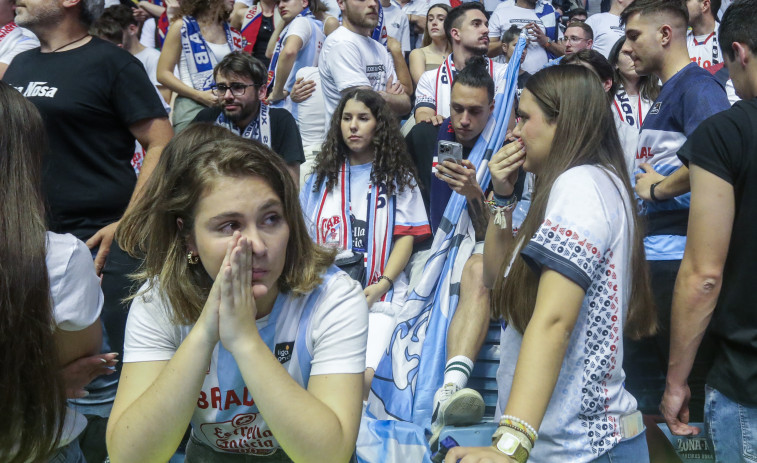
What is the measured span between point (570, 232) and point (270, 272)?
79 centimetres

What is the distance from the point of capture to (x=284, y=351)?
217 centimetres

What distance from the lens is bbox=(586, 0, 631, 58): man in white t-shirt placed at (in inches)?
326

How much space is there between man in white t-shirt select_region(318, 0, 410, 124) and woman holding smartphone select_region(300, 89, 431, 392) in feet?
3.09

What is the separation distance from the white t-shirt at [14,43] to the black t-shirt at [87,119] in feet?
3.80

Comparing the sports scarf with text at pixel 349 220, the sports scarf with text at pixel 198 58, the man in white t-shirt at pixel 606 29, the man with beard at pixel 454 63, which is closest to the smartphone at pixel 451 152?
the sports scarf with text at pixel 349 220

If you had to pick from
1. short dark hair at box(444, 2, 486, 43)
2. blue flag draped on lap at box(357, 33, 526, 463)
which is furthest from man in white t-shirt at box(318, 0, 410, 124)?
blue flag draped on lap at box(357, 33, 526, 463)

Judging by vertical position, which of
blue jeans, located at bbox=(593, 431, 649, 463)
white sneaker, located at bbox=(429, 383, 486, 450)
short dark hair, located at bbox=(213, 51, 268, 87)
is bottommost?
white sneaker, located at bbox=(429, 383, 486, 450)

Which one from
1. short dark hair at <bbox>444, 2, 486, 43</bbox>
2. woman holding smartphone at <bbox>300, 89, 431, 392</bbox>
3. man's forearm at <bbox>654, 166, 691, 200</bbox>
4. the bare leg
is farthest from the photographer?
short dark hair at <bbox>444, 2, 486, 43</bbox>

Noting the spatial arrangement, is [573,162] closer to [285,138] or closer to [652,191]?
[652,191]

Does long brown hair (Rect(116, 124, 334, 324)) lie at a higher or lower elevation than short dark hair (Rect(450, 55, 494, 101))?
lower

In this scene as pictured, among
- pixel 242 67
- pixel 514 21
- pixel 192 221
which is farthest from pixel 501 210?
pixel 514 21

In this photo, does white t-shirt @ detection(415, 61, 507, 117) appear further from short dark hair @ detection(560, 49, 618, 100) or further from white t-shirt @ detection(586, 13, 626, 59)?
white t-shirt @ detection(586, 13, 626, 59)

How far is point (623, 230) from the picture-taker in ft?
7.55

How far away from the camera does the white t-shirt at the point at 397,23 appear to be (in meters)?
8.95
